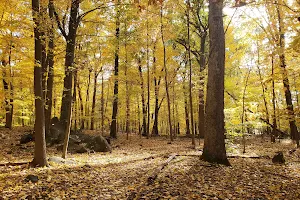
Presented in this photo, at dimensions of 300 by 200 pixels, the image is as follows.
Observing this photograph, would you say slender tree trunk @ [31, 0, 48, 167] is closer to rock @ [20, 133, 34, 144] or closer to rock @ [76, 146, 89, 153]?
rock @ [76, 146, 89, 153]

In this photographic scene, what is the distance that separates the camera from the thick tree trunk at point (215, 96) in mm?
7262

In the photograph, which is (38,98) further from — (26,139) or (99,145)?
(26,139)

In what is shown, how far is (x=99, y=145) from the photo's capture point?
498 inches

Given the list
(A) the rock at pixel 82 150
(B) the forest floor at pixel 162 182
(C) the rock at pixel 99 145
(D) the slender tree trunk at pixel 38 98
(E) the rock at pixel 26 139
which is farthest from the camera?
(E) the rock at pixel 26 139

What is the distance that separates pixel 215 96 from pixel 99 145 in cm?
775

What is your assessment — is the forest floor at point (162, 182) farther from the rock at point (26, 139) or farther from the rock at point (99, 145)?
the rock at point (26, 139)

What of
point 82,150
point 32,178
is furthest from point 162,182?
point 82,150

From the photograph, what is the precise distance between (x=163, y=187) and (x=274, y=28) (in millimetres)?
14548

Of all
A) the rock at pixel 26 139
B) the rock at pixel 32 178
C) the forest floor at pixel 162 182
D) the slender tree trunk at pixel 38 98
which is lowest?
the forest floor at pixel 162 182

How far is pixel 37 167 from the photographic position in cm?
738

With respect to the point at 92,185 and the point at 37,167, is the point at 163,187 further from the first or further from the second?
the point at 37,167

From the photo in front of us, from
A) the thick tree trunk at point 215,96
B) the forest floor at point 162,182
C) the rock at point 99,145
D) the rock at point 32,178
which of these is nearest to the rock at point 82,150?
the rock at point 99,145

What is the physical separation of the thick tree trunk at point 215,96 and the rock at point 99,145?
668 cm

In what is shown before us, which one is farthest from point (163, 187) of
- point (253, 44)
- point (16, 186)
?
point (253, 44)
